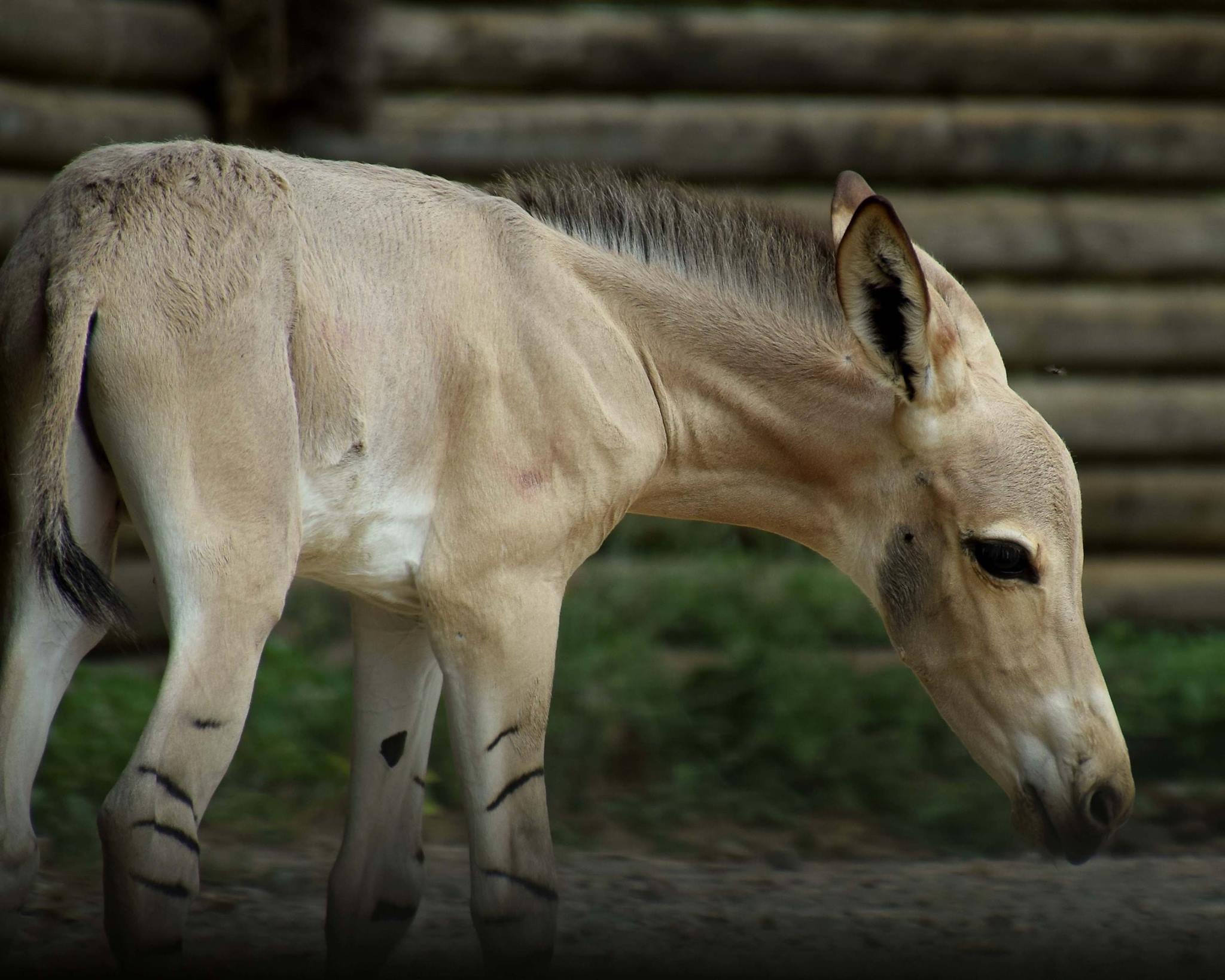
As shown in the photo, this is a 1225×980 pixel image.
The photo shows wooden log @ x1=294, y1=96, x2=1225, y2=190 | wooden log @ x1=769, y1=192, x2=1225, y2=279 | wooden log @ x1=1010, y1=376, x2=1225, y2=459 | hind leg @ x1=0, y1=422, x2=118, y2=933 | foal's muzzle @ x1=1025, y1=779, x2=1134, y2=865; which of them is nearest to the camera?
hind leg @ x1=0, y1=422, x2=118, y2=933

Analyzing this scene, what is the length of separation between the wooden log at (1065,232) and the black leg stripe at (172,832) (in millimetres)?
4433

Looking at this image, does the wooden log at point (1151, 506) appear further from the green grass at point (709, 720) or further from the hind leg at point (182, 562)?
the hind leg at point (182, 562)

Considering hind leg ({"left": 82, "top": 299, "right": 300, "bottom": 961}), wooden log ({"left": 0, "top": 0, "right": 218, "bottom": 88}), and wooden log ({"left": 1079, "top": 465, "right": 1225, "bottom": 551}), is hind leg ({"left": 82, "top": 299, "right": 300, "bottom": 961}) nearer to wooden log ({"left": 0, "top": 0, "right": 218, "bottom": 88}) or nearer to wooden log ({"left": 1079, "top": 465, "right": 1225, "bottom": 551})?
wooden log ({"left": 0, "top": 0, "right": 218, "bottom": 88})

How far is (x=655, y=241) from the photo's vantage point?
3.16m

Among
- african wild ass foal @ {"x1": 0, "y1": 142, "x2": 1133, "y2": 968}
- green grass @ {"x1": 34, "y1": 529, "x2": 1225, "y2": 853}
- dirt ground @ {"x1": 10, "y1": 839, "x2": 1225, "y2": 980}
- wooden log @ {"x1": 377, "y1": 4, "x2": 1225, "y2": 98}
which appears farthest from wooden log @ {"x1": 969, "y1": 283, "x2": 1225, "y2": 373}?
african wild ass foal @ {"x1": 0, "y1": 142, "x2": 1133, "y2": 968}

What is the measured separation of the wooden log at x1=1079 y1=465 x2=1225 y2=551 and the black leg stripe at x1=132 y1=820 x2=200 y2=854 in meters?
5.02

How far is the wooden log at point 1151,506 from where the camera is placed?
6.36 metres

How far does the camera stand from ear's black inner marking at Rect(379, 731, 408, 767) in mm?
3098

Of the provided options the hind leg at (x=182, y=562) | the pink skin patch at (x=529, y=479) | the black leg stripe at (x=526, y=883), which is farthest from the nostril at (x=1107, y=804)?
the hind leg at (x=182, y=562)

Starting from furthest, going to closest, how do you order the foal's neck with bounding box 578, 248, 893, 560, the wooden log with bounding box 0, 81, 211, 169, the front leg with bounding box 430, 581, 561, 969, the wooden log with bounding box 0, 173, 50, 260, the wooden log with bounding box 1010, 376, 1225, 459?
1. the wooden log with bounding box 1010, 376, 1225, 459
2. the wooden log with bounding box 0, 81, 211, 169
3. the wooden log with bounding box 0, 173, 50, 260
4. the foal's neck with bounding box 578, 248, 893, 560
5. the front leg with bounding box 430, 581, 561, 969

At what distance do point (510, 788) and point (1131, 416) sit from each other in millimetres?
4620

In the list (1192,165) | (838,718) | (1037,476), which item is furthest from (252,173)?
(1192,165)

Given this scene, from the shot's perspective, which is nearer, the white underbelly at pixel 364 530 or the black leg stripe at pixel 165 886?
the black leg stripe at pixel 165 886

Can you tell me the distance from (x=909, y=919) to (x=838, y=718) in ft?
4.84
